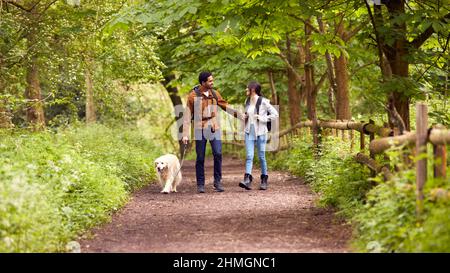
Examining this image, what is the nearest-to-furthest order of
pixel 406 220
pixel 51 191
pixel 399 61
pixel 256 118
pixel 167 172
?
pixel 406 220 → pixel 51 191 → pixel 399 61 → pixel 256 118 → pixel 167 172

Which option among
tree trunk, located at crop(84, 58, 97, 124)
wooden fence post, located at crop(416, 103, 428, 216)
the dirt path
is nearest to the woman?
the dirt path

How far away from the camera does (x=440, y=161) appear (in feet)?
21.8

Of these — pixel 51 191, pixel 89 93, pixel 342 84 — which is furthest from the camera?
pixel 89 93

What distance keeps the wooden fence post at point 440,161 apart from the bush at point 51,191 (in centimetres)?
397

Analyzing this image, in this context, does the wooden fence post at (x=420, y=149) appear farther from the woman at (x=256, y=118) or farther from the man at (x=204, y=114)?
the man at (x=204, y=114)

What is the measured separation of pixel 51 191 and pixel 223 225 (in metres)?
2.29

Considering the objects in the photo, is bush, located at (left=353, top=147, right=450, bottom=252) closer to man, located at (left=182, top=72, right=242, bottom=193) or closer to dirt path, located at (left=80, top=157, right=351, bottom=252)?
dirt path, located at (left=80, top=157, right=351, bottom=252)

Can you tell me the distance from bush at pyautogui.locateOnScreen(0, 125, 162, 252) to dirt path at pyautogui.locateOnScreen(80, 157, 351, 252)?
333 mm

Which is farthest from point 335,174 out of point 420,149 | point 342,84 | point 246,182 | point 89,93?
point 89,93

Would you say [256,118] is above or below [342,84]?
below

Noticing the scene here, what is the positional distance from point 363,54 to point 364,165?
8.15m

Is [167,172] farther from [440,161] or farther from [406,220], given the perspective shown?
[440,161]

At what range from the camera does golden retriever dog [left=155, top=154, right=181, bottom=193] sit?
1422 cm

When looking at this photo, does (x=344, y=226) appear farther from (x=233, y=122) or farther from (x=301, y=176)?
(x=233, y=122)
